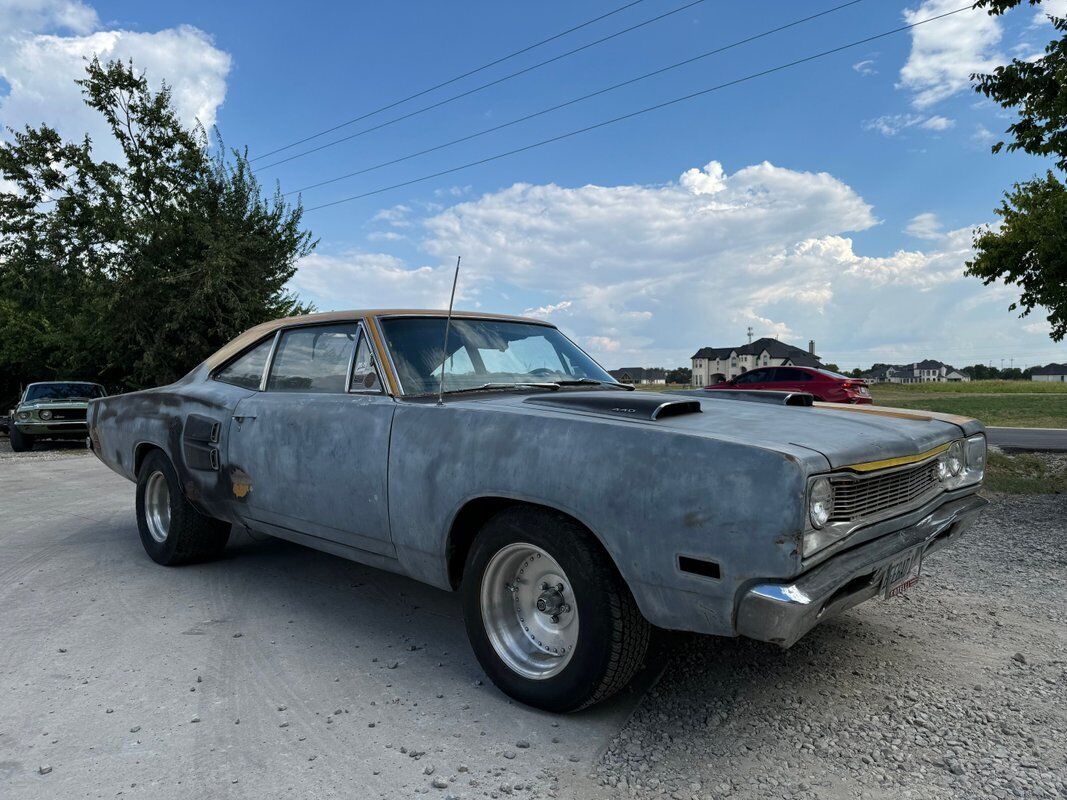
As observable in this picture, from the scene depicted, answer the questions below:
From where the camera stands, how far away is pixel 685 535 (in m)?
2.36

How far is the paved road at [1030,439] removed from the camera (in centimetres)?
1147

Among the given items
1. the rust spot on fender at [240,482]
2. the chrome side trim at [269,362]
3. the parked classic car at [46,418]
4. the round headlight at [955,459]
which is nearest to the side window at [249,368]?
the chrome side trim at [269,362]

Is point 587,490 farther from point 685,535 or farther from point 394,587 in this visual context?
point 394,587

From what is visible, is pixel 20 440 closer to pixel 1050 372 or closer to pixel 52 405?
pixel 52 405

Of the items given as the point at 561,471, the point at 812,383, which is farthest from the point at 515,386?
the point at 812,383

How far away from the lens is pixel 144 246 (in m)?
20.8

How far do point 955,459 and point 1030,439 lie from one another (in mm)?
12561

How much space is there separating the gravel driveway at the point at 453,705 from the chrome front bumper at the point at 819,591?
0.52 metres

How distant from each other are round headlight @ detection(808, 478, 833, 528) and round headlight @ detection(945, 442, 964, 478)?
125 centimetres

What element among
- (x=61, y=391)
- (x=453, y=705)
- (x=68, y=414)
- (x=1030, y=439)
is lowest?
(x=453, y=705)

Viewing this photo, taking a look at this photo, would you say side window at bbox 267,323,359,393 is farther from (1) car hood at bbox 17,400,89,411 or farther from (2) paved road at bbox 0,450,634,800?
(1) car hood at bbox 17,400,89,411

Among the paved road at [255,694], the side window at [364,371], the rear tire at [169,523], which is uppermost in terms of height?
the side window at [364,371]

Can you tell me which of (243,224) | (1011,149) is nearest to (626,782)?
(1011,149)

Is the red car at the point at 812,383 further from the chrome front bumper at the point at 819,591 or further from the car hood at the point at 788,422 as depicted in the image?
the chrome front bumper at the point at 819,591
